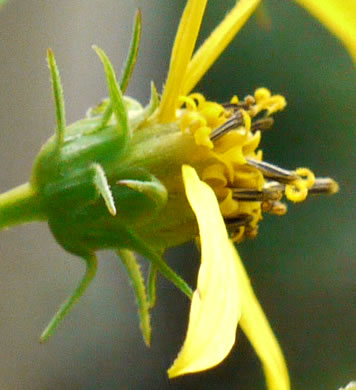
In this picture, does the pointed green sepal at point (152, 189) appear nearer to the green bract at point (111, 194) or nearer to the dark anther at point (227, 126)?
the green bract at point (111, 194)

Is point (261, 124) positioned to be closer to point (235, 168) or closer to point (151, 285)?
point (235, 168)

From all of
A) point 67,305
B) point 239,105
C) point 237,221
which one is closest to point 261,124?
point 239,105

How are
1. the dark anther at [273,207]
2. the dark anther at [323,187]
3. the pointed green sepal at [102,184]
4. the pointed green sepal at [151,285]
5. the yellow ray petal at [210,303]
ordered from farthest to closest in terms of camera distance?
the dark anther at [323,187]
the dark anther at [273,207]
the pointed green sepal at [151,285]
the pointed green sepal at [102,184]
the yellow ray petal at [210,303]

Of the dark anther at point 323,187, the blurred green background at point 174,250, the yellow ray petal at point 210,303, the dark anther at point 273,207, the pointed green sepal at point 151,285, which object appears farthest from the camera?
the blurred green background at point 174,250

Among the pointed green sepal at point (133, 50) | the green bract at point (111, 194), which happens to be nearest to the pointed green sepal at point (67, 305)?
the green bract at point (111, 194)

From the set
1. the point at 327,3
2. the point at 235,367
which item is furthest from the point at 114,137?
the point at 235,367

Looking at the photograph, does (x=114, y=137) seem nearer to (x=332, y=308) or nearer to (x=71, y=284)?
(x=71, y=284)
